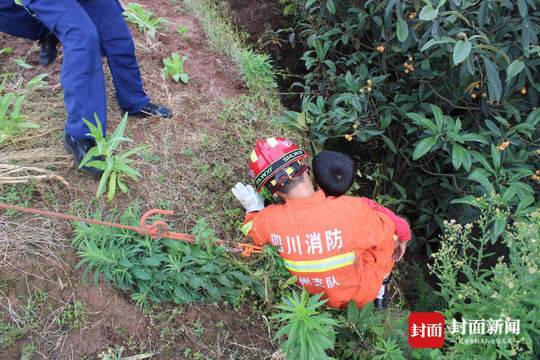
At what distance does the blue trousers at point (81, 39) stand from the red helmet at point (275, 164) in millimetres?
898

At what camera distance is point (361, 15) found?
2988 mm

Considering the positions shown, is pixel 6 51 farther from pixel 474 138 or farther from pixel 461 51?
pixel 474 138

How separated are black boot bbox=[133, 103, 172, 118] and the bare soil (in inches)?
1.7

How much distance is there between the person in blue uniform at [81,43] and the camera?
230cm

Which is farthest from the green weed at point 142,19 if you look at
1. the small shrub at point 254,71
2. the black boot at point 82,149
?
the black boot at point 82,149

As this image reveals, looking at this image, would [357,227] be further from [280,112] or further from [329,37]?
[329,37]

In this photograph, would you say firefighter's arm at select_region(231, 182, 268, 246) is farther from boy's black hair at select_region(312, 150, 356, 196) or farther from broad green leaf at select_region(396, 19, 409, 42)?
broad green leaf at select_region(396, 19, 409, 42)

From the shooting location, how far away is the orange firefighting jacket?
2.31 metres

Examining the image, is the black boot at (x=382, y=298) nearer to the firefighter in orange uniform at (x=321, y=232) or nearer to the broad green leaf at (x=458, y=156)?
the firefighter in orange uniform at (x=321, y=232)

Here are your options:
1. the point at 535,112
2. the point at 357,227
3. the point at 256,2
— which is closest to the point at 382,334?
the point at 357,227

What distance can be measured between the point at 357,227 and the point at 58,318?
1519 mm

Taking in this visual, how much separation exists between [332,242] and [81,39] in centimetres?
166

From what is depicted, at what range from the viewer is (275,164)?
2527mm

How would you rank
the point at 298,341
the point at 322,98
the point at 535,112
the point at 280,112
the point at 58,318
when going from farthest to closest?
the point at 280,112 → the point at 322,98 → the point at 535,112 → the point at 58,318 → the point at 298,341
